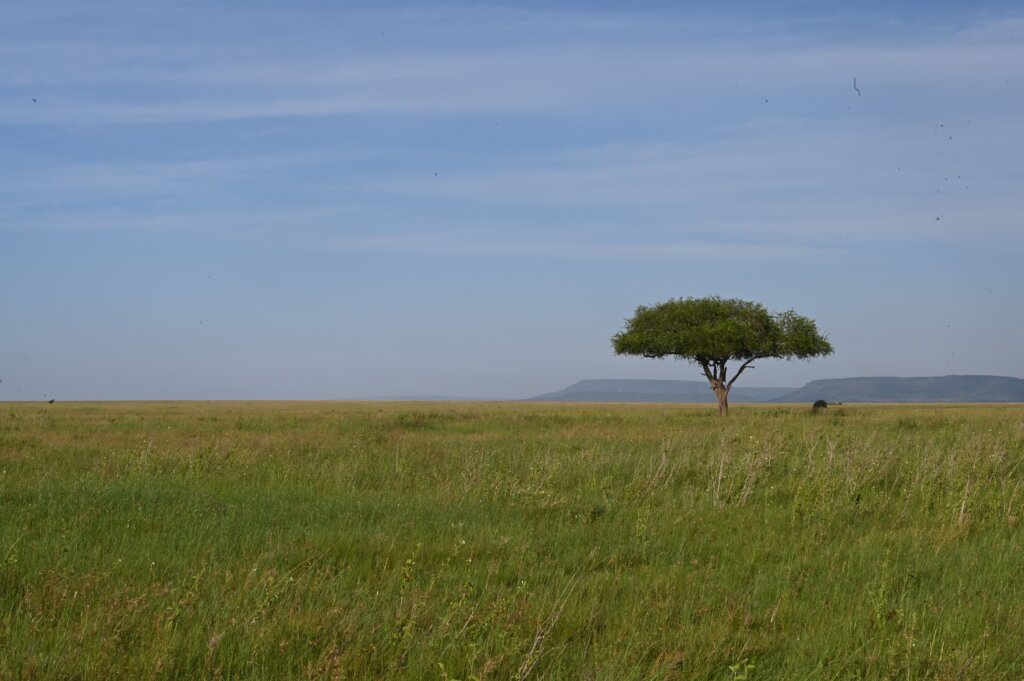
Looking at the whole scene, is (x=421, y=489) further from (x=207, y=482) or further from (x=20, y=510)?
(x=20, y=510)

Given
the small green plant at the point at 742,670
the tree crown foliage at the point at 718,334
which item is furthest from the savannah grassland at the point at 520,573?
the tree crown foliage at the point at 718,334

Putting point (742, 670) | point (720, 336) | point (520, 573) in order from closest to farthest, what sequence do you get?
1. point (742, 670)
2. point (520, 573)
3. point (720, 336)

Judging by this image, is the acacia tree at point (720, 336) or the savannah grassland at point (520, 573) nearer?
the savannah grassland at point (520, 573)

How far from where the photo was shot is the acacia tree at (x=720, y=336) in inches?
2173

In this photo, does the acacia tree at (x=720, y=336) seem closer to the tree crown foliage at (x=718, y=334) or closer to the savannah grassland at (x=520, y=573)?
the tree crown foliage at (x=718, y=334)

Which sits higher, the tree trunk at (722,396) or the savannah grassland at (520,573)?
the tree trunk at (722,396)

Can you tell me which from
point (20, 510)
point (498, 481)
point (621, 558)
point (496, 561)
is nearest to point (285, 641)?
point (496, 561)

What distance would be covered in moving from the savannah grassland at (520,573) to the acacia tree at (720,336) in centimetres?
4100

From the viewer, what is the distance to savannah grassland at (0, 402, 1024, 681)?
581cm

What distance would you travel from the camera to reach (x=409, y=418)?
39.4m

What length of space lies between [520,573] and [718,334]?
159 ft

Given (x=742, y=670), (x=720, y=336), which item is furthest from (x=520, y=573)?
(x=720, y=336)

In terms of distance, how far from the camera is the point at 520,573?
787 centimetres

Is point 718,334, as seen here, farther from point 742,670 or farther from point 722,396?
point 742,670
